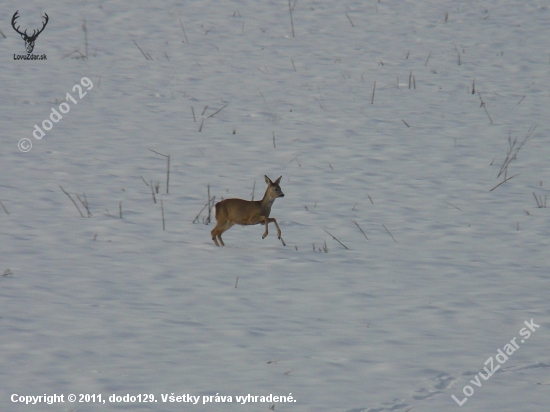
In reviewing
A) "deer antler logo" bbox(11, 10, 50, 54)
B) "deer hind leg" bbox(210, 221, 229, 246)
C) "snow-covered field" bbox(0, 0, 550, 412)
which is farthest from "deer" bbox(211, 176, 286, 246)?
"deer antler logo" bbox(11, 10, 50, 54)

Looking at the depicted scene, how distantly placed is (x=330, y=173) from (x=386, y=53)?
6.25m

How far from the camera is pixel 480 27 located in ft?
57.8

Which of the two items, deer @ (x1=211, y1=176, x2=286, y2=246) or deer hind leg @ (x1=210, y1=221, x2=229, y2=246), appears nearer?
deer @ (x1=211, y1=176, x2=286, y2=246)

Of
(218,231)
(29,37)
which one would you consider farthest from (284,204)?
(29,37)

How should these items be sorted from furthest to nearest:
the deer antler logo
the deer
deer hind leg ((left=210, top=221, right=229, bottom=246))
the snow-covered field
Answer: the deer antler logo < deer hind leg ((left=210, top=221, right=229, bottom=246)) < the deer < the snow-covered field

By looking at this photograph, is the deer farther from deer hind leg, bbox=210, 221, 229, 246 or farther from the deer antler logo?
the deer antler logo

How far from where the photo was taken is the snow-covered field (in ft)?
17.4

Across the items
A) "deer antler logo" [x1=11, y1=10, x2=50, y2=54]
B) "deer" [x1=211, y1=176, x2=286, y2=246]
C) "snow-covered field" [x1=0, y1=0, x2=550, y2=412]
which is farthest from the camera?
"deer antler logo" [x1=11, y1=10, x2=50, y2=54]

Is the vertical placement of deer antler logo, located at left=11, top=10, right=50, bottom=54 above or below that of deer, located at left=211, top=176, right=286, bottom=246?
above

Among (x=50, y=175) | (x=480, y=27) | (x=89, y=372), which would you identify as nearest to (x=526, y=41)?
(x=480, y=27)

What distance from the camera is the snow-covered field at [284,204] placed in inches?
209

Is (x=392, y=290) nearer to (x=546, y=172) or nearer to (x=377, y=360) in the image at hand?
(x=377, y=360)

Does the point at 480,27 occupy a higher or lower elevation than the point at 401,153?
higher

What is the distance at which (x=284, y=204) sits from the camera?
376 inches
